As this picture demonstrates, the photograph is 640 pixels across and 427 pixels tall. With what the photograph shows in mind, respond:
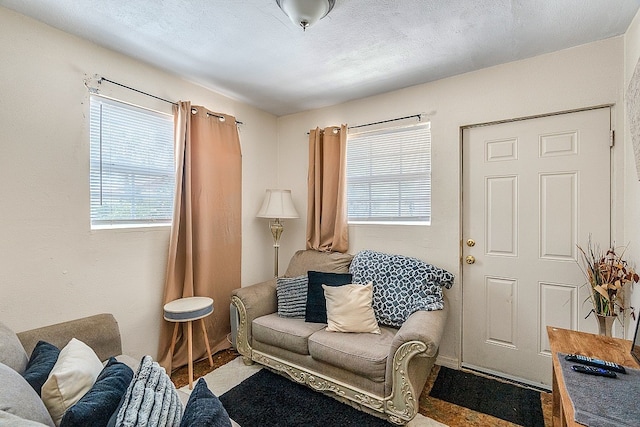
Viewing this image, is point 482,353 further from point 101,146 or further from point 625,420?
point 101,146

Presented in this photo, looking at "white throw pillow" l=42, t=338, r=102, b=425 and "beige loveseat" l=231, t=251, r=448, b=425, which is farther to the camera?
"beige loveseat" l=231, t=251, r=448, b=425

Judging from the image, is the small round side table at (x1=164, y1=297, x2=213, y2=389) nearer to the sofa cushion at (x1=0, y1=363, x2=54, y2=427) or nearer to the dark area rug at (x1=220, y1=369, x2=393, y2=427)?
the dark area rug at (x1=220, y1=369, x2=393, y2=427)

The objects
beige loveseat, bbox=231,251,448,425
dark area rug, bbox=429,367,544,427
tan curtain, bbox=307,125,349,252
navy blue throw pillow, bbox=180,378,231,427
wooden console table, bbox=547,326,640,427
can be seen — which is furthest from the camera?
tan curtain, bbox=307,125,349,252

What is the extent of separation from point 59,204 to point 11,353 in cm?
96

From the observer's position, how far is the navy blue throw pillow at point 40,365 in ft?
3.73

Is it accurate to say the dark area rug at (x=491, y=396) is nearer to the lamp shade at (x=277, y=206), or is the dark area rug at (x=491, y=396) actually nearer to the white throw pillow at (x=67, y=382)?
the lamp shade at (x=277, y=206)

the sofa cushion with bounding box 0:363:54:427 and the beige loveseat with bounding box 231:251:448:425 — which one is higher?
the sofa cushion with bounding box 0:363:54:427

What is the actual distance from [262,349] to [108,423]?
169cm

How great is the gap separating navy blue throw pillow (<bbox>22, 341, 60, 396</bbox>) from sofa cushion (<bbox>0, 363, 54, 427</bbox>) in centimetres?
18

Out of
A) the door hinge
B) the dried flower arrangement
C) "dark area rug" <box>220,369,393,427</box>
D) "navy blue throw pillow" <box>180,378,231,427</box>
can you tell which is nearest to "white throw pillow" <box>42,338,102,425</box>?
"navy blue throw pillow" <box>180,378,231,427</box>

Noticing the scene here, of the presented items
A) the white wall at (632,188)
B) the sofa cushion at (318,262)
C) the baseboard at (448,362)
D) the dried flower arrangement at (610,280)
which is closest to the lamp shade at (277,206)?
the sofa cushion at (318,262)

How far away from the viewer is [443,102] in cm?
255

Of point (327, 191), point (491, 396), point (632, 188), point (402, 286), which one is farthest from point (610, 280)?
point (327, 191)

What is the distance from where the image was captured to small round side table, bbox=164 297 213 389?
86.0 inches
